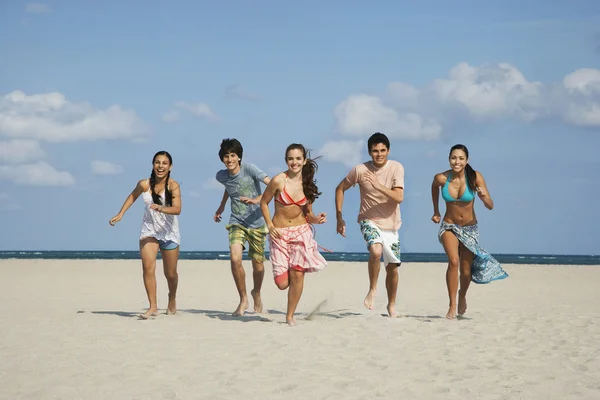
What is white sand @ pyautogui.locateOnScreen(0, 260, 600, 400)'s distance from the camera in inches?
203

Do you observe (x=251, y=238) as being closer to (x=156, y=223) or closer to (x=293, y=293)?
(x=156, y=223)

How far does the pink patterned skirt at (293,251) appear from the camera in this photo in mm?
7895

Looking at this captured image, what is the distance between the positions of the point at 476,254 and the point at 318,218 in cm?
211

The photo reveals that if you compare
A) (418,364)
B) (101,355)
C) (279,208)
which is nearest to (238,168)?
(279,208)

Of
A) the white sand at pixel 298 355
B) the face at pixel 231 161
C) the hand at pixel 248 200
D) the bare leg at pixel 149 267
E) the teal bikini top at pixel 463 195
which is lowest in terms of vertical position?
the white sand at pixel 298 355

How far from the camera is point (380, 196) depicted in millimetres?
8438

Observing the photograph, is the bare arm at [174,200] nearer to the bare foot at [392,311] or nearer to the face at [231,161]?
the face at [231,161]

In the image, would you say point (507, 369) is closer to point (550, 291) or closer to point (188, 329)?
point (188, 329)

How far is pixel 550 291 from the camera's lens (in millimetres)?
16141

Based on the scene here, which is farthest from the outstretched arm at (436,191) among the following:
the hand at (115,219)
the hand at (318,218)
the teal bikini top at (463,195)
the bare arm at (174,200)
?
the hand at (115,219)

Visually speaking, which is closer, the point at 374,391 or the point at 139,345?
the point at 374,391

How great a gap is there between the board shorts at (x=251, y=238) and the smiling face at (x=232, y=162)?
68 cm

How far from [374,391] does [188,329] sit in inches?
124

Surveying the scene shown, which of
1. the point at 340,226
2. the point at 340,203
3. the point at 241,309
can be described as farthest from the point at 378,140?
the point at 241,309
